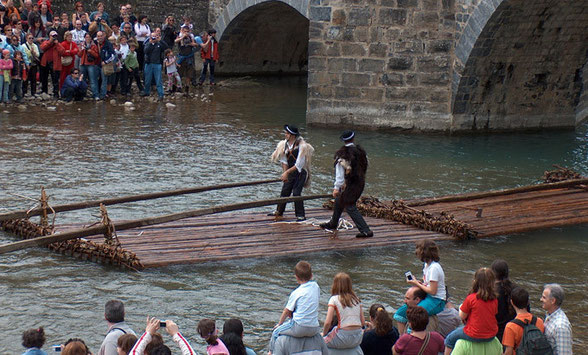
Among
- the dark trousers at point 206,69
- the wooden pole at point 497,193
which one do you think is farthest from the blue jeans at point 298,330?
the dark trousers at point 206,69

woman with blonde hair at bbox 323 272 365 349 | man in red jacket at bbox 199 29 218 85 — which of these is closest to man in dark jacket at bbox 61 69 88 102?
man in red jacket at bbox 199 29 218 85

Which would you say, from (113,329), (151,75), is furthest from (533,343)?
(151,75)

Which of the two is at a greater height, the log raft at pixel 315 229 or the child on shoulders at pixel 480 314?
the child on shoulders at pixel 480 314

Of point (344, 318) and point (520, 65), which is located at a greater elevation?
point (520, 65)

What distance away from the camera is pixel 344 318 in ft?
23.7

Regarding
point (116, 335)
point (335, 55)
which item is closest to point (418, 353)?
point (116, 335)

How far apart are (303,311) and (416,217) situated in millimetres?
5586

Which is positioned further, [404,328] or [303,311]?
[404,328]

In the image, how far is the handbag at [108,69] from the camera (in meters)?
22.4

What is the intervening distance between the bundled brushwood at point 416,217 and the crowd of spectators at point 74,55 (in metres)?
10.7

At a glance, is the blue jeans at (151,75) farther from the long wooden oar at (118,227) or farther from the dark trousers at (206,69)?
the long wooden oar at (118,227)

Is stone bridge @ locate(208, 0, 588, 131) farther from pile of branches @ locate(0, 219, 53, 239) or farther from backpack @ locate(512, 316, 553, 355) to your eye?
backpack @ locate(512, 316, 553, 355)

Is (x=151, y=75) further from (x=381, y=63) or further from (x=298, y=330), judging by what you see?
(x=298, y=330)

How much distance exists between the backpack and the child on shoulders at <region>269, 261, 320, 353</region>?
153 centimetres
